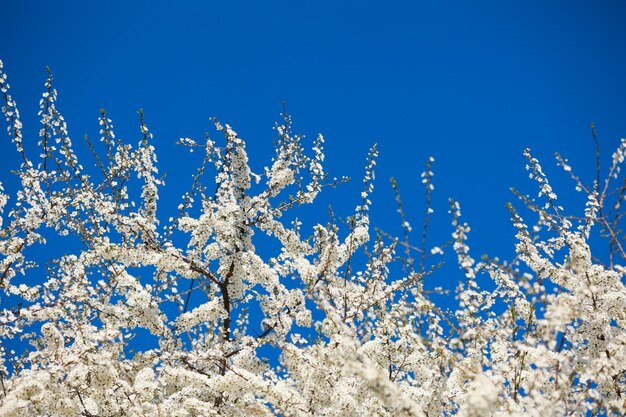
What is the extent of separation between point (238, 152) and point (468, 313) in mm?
5497

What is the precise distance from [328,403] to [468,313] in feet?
10.4

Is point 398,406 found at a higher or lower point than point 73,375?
lower

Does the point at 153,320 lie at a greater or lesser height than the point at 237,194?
lesser

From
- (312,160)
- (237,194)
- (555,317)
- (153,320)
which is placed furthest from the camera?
(312,160)

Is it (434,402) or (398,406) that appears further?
(434,402)

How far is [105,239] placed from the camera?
28.5ft

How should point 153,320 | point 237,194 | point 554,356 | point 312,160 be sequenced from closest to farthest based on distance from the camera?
point 554,356
point 153,320
point 237,194
point 312,160

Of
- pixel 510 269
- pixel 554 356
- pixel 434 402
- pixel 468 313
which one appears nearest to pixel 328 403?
pixel 434 402

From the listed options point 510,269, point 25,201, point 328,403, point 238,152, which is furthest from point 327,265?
point 25,201

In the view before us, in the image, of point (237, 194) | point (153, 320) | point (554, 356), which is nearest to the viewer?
point (554, 356)

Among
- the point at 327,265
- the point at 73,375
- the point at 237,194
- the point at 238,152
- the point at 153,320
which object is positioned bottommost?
the point at 73,375

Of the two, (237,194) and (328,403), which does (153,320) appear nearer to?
(237,194)

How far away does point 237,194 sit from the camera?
9211 millimetres

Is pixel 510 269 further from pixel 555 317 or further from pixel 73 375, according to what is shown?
pixel 73 375
